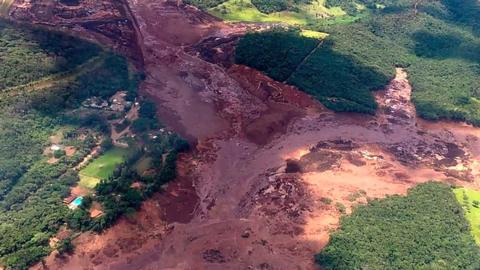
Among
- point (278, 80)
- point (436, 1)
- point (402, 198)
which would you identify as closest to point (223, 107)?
point (278, 80)

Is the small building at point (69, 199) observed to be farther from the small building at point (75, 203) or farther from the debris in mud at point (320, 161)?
the debris in mud at point (320, 161)

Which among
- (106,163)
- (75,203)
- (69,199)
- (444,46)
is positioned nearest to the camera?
(75,203)

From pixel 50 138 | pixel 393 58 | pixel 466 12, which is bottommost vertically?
pixel 50 138

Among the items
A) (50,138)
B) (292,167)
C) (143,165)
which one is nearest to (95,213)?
(143,165)

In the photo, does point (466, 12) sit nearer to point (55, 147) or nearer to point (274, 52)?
point (274, 52)

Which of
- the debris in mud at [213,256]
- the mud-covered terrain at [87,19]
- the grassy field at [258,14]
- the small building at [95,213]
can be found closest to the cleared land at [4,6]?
the mud-covered terrain at [87,19]

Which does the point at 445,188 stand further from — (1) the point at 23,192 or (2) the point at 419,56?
(1) the point at 23,192
